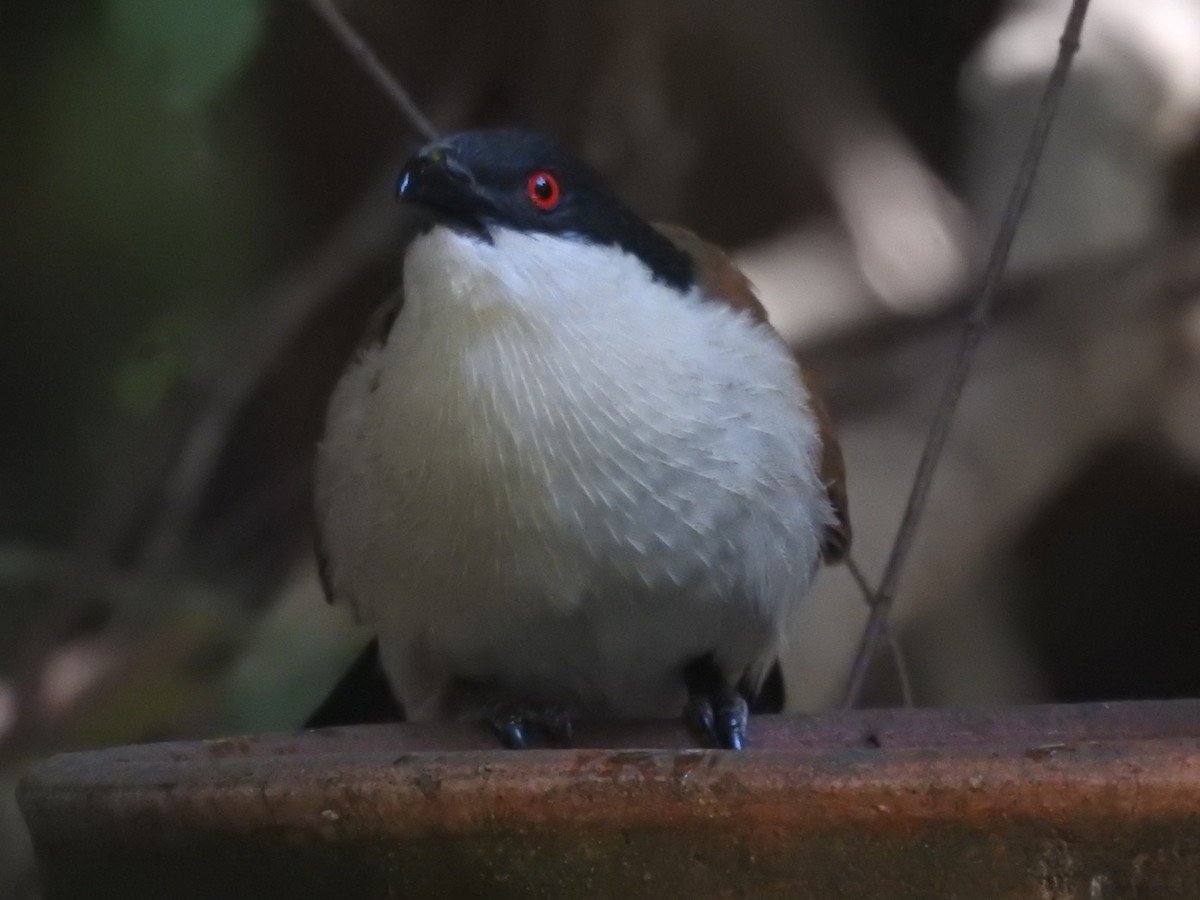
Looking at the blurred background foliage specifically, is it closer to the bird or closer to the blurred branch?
the blurred branch

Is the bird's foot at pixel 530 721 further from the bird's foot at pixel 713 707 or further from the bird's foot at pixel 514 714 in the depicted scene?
the bird's foot at pixel 713 707

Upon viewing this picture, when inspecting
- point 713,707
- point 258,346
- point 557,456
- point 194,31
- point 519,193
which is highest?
point 194,31

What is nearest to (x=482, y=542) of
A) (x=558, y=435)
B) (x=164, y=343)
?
(x=558, y=435)

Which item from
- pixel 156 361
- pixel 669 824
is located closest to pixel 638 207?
pixel 156 361

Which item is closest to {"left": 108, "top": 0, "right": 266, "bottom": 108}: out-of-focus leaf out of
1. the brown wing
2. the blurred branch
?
the brown wing

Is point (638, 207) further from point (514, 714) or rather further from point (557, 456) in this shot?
point (557, 456)

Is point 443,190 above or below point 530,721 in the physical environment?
above

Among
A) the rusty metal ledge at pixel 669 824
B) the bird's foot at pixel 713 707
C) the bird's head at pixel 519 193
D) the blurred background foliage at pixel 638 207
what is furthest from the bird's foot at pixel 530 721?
the blurred background foliage at pixel 638 207
